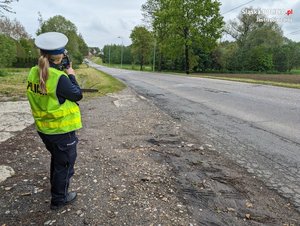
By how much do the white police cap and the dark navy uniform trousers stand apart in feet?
2.75

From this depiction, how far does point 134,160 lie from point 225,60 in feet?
179

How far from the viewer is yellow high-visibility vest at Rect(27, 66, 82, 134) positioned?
2.64 metres

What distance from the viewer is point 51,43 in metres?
2.67

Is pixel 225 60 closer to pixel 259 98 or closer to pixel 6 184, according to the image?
pixel 259 98

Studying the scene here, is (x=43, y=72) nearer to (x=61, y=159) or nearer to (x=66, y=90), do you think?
(x=66, y=90)

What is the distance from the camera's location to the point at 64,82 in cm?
266

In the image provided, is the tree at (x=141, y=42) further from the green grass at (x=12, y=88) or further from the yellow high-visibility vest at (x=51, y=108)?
the yellow high-visibility vest at (x=51, y=108)

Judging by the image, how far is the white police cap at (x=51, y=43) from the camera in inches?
104

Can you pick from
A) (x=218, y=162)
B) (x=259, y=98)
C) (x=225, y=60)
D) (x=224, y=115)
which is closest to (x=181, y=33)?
(x=225, y=60)

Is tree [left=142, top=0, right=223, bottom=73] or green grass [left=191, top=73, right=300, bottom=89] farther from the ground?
tree [left=142, top=0, right=223, bottom=73]

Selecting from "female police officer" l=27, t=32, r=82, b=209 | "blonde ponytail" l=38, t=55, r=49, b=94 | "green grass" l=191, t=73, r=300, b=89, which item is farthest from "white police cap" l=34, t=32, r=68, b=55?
"green grass" l=191, t=73, r=300, b=89

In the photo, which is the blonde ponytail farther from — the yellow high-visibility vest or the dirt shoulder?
the dirt shoulder

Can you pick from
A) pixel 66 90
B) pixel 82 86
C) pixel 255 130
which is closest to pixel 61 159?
pixel 66 90

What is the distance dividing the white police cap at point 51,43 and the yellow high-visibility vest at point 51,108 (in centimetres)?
19
